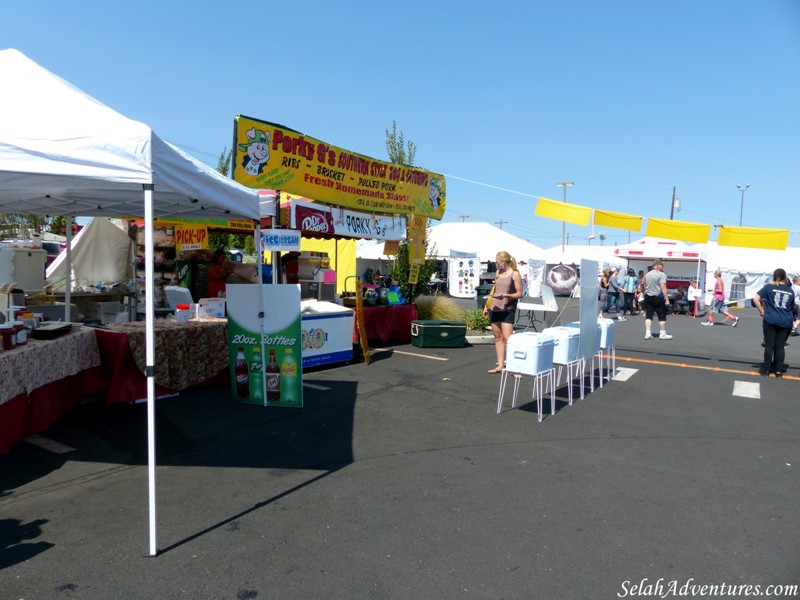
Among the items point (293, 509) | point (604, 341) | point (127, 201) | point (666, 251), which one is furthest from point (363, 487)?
point (666, 251)

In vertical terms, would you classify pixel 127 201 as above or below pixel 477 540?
above

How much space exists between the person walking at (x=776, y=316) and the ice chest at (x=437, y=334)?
16.6 ft

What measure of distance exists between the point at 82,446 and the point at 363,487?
2.66 m

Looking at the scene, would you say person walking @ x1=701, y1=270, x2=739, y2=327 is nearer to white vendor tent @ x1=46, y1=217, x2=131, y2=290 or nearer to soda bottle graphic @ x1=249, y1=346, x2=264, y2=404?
soda bottle graphic @ x1=249, y1=346, x2=264, y2=404

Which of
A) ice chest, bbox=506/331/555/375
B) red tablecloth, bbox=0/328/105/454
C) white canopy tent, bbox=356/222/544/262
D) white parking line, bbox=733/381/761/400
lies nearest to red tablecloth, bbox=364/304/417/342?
ice chest, bbox=506/331/555/375

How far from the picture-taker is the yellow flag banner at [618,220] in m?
11.7

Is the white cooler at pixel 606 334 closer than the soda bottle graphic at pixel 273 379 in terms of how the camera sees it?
No

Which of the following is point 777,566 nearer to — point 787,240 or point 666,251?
point 787,240

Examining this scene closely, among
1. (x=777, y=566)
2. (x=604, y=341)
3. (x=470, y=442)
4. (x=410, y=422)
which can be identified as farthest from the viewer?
(x=604, y=341)

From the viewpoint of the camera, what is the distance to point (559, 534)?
11.6 feet

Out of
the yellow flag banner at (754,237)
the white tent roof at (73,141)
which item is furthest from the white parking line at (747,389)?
the white tent roof at (73,141)

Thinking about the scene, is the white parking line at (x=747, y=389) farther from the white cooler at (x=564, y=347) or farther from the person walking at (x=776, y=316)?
the white cooler at (x=564, y=347)

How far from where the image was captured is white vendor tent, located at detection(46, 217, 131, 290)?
10.9 meters

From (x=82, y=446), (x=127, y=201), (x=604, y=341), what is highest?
(x=127, y=201)
